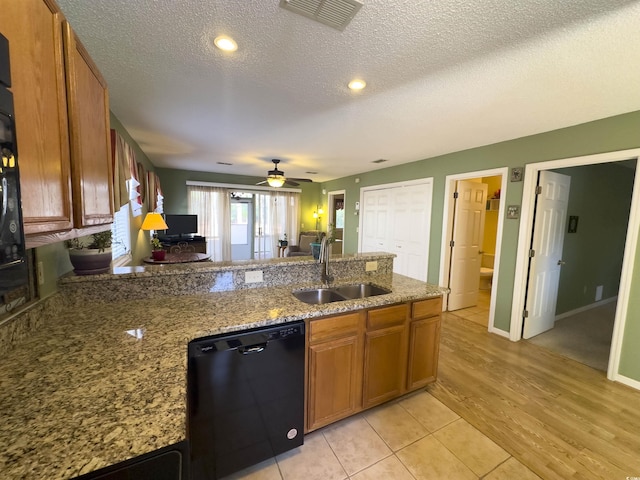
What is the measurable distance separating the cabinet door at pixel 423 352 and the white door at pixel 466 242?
2.08 metres

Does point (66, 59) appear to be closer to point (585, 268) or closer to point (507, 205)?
point (507, 205)

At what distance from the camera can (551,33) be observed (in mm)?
1330

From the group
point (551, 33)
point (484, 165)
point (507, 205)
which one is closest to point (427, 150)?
point (484, 165)

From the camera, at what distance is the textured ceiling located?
1236mm

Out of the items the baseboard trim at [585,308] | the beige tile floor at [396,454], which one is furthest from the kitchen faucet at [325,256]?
the baseboard trim at [585,308]

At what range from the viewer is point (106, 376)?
917 mm

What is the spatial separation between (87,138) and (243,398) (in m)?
1.43

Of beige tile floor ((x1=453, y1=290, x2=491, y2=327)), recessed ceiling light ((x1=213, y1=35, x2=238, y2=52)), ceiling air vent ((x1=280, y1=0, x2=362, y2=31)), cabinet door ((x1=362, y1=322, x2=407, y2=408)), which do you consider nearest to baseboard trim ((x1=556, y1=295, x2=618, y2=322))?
beige tile floor ((x1=453, y1=290, x2=491, y2=327))

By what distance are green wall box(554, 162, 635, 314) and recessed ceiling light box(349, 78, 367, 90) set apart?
306cm

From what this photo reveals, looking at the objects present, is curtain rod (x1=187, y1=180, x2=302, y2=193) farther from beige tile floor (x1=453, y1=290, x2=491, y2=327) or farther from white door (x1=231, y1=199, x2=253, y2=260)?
beige tile floor (x1=453, y1=290, x2=491, y2=327)

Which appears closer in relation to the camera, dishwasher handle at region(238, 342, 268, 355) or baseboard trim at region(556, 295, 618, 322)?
dishwasher handle at region(238, 342, 268, 355)

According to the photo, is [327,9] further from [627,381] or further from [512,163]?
[627,381]

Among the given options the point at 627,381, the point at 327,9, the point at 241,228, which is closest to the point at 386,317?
the point at 327,9

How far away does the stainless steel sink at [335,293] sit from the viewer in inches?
81.1
